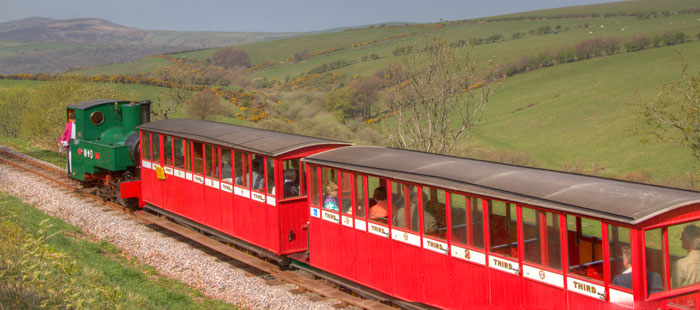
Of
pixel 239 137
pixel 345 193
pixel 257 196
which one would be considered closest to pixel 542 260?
pixel 345 193

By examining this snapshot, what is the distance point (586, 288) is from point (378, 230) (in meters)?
3.67

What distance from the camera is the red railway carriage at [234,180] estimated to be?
1186 centimetres

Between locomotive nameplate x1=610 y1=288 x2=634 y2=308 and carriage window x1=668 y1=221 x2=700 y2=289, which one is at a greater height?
carriage window x1=668 y1=221 x2=700 y2=289

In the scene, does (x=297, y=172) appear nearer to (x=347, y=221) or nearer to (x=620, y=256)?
(x=347, y=221)

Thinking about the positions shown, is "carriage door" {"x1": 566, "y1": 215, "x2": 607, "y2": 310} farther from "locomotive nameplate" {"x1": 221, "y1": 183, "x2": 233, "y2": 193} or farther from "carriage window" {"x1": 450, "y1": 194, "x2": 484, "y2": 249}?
"locomotive nameplate" {"x1": 221, "y1": 183, "x2": 233, "y2": 193}

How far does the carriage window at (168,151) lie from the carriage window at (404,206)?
773 centimetres

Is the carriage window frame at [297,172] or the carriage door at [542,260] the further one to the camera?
the carriage window frame at [297,172]

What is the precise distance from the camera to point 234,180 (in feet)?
42.6

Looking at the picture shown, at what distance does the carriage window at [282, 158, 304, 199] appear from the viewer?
465 inches

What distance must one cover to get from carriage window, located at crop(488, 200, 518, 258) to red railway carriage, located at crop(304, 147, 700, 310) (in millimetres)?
14

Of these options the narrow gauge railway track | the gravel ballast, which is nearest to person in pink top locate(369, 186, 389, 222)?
the narrow gauge railway track

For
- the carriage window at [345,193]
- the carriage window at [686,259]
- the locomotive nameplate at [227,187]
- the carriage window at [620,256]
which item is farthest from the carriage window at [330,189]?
the carriage window at [686,259]

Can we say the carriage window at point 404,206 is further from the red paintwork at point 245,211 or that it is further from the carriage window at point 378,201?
the red paintwork at point 245,211

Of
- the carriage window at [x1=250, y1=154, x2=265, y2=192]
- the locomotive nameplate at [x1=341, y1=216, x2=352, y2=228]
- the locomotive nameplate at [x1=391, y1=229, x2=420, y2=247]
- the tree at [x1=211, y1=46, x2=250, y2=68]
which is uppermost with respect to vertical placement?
the tree at [x1=211, y1=46, x2=250, y2=68]
